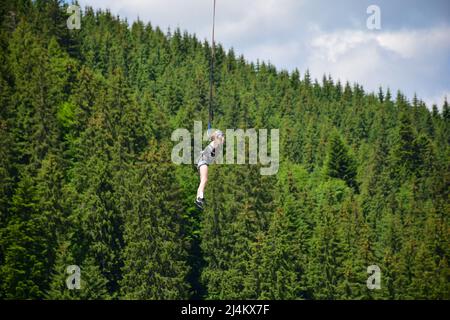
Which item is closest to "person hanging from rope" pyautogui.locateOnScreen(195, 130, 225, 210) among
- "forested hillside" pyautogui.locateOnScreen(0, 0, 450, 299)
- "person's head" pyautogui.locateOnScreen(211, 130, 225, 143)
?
"person's head" pyautogui.locateOnScreen(211, 130, 225, 143)

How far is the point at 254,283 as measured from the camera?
227 feet

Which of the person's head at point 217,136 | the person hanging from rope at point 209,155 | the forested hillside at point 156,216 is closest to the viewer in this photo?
the person's head at point 217,136

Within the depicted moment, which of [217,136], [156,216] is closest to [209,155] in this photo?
[217,136]

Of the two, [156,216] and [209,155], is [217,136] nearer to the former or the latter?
[209,155]

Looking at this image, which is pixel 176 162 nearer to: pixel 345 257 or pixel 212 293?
pixel 212 293

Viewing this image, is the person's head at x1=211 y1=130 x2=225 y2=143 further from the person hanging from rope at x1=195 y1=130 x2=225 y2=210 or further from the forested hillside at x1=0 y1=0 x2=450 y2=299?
the forested hillside at x1=0 y1=0 x2=450 y2=299

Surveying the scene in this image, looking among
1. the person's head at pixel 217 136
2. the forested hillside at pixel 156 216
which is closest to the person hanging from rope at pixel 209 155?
the person's head at pixel 217 136

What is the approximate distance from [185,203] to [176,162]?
405cm

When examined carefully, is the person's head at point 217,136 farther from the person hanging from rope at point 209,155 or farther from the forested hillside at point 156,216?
the forested hillside at point 156,216

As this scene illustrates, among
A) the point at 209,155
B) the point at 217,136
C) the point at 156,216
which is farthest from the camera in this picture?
the point at 156,216

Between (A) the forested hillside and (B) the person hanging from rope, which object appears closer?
(B) the person hanging from rope

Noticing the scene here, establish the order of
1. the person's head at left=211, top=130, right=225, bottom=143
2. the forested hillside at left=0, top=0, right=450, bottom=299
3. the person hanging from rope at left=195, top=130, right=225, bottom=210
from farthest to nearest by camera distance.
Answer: the forested hillside at left=0, top=0, right=450, bottom=299 < the person hanging from rope at left=195, top=130, right=225, bottom=210 < the person's head at left=211, top=130, right=225, bottom=143

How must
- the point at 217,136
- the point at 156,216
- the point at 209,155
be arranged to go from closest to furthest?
the point at 217,136, the point at 209,155, the point at 156,216

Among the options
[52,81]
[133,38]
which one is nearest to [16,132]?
[52,81]
